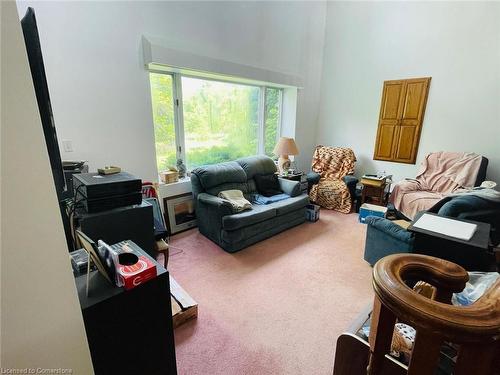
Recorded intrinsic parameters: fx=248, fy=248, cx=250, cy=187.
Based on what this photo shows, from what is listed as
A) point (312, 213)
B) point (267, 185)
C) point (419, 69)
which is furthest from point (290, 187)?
point (419, 69)

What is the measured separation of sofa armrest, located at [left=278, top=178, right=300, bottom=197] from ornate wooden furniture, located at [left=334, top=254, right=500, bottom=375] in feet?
9.73

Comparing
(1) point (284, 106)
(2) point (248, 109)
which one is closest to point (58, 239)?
(2) point (248, 109)

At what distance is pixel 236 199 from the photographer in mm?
3035

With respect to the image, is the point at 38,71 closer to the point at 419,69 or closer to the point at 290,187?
the point at 290,187

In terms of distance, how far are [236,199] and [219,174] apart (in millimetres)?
401

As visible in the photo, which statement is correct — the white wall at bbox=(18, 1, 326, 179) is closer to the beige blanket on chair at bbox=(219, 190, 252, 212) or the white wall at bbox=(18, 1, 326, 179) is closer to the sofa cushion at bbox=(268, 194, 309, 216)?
the beige blanket on chair at bbox=(219, 190, 252, 212)

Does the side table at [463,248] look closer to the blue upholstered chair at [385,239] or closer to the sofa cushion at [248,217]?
the blue upholstered chair at [385,239]

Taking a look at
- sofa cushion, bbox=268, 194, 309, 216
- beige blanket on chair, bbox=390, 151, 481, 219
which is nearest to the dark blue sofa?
beige blanket on chair, bbox=390, 151, 481, 219

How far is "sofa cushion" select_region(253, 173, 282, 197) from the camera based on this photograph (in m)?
3.56

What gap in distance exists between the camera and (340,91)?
4.62 meters

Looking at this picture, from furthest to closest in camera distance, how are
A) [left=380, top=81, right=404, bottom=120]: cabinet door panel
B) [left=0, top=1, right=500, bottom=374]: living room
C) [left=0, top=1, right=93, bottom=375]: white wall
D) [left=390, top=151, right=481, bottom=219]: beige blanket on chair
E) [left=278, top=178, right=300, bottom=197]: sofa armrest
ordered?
1. [left=380, top=81, right=404, bottom=120]: cabinet door panel
2. [left=278, top=178, right=300, bottom=197]: sofa armrest
3. [left=390, top=151, right=481, bottom=219]: beige blanket on chair
4. [left=0, top=1, right=500, bottom=374]: living room
5. [left=0, top=1, right=93, bottom=375]: white wall

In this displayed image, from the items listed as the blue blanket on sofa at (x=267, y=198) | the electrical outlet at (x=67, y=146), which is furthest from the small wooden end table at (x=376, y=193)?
the electrical outlet at (x=67, y=146)

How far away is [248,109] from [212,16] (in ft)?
4.67

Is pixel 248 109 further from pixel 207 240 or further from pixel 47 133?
pixel 47 133
